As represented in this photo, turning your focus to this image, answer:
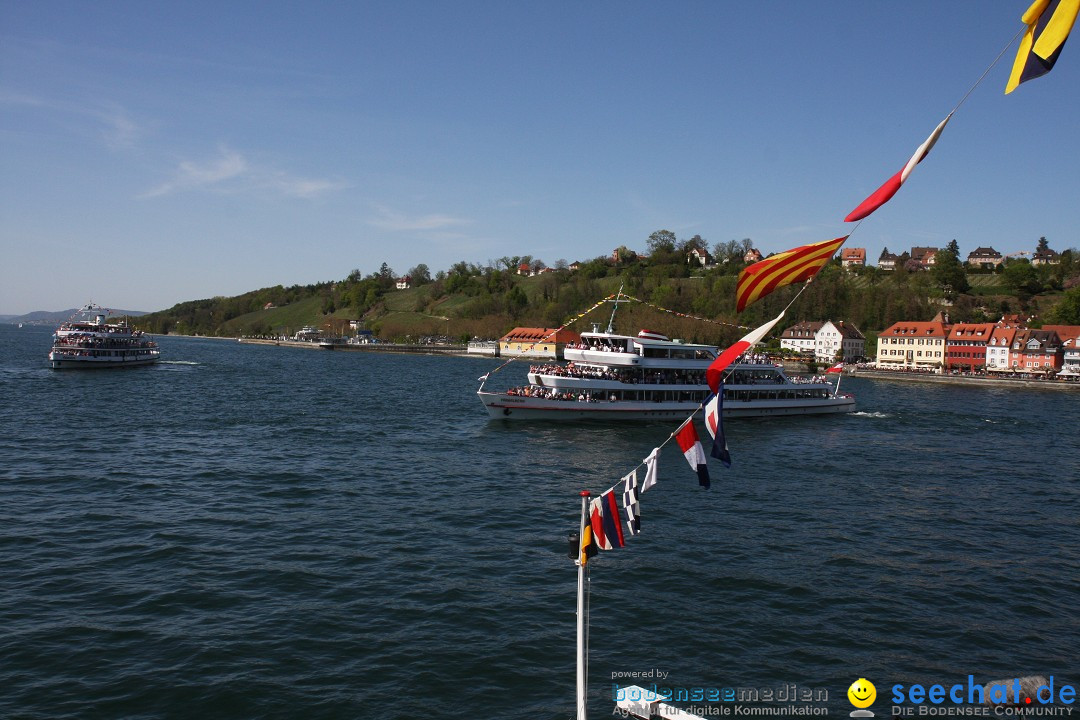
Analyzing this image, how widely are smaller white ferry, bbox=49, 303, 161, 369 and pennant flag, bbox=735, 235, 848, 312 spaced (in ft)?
339

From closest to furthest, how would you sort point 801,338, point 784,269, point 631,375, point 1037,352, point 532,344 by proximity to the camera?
point 784,269, point 631,375, point 1037,352, point 801,338, point 532,344

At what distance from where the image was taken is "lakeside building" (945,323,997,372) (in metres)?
134

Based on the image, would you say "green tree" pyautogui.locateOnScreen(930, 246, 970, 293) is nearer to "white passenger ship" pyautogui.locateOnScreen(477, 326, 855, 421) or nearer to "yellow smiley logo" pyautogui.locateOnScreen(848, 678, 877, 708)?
"white passenger ship" pyautogui.locateOnScreen(477, 326, 855, 421)

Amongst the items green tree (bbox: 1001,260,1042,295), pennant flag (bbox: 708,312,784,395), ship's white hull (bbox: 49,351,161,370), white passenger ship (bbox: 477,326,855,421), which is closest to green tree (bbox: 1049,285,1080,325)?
green tree (bbox: 1001,260,1042,295)

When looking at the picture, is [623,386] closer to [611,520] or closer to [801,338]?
[611,520]

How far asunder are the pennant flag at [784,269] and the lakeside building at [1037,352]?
461 ft

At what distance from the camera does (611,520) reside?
12320 mm

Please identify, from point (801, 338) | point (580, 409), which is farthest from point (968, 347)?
point (580, 409)

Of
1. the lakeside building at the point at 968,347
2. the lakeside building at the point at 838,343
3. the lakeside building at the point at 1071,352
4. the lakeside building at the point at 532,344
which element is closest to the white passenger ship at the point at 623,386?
the lakeside building at the point at 1071,352

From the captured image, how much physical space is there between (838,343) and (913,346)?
16.8 m

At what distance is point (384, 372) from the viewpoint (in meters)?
114

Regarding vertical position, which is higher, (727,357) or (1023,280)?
(1023,280)

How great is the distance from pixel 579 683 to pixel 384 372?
345ft

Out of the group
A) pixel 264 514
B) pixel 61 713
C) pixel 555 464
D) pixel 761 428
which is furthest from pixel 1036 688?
pixel 761 428
